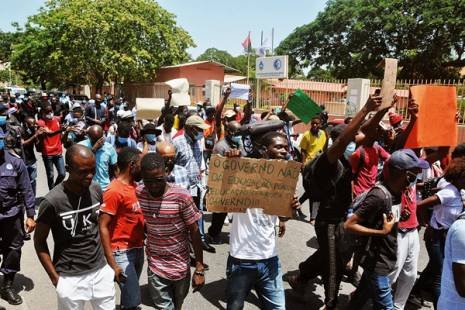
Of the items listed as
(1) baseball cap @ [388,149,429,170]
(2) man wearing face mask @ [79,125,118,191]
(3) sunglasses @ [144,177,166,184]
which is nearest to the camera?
(3) sunglasses @ [144,177,166,184]

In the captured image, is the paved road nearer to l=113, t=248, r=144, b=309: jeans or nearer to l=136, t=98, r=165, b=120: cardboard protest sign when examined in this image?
l=113, t=248, r=144, b=309: jeans

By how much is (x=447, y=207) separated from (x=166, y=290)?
8.37 ft

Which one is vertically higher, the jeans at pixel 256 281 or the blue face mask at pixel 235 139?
the blue face mask at pixel 235 139

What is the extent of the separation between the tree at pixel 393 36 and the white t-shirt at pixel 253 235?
26934mm

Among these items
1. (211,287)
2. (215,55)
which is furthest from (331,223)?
(215,55)

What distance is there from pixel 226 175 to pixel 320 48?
35.0 metres

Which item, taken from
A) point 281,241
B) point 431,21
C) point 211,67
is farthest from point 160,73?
point 281,241

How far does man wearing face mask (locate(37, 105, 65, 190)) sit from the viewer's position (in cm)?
770

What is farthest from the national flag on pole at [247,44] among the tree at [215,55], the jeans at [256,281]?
the tree at [215,55]

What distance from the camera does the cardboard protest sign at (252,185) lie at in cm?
289

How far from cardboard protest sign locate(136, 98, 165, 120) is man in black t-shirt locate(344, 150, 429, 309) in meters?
6.25

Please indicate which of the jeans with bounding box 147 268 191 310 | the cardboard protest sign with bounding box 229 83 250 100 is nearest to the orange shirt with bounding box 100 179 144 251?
the jeans with bounding box 147 268 191 310

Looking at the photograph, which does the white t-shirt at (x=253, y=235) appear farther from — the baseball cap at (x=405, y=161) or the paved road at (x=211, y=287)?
the paved road at (x=211, y=287)

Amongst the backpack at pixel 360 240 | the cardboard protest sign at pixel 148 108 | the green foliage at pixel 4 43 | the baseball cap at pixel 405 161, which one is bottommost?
the backpack at pixel 360 240
